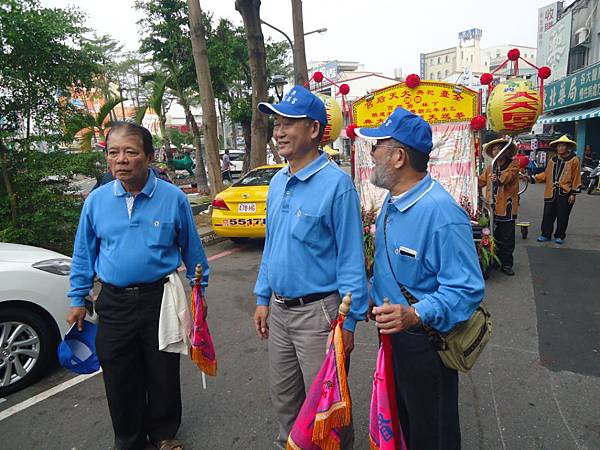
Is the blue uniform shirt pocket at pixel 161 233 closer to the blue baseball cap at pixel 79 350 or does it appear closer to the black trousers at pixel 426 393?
the blue baseball cap at pixel 79 350

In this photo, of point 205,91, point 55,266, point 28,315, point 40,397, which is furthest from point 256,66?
point 40,397

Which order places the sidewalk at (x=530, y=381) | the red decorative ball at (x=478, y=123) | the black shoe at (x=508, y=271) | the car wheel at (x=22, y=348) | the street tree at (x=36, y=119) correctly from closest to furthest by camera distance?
the sidewalk at (x=530, y=381)
the car wheel at (x=22, y=348)
the street tree at (x=36, y=119)
the black shoe at (x=508, y=271)
the red decorative ball at (x=478, y=123)

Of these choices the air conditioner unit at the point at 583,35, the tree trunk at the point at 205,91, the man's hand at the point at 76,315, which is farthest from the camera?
the air conditioner unit at the point at 583,35

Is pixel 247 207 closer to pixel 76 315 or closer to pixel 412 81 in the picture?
pixel 412 81

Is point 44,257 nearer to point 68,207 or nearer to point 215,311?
point 215,311

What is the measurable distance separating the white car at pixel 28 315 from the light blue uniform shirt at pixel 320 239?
2.17 metres

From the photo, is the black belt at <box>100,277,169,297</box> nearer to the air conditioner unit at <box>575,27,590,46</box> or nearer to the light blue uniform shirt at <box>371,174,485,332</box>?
the light blue uniform shirt at <box>371,174,485,332</box>

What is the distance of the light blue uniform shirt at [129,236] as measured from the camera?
222cm

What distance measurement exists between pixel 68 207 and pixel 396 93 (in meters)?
5.06

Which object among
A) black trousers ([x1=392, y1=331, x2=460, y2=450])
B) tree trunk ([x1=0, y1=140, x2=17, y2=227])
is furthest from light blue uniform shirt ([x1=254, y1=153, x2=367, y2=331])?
tree trunk ([x1=0, y1=140, x2=17, y2=227])

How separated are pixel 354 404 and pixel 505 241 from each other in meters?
4.00

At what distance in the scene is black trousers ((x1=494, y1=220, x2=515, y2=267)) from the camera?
5.86 metres

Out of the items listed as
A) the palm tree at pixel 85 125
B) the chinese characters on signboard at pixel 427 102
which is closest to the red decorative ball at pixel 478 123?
the chinese characters on signboard at pixel 427 102

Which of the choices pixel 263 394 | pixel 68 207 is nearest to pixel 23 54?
pixel 68 207
